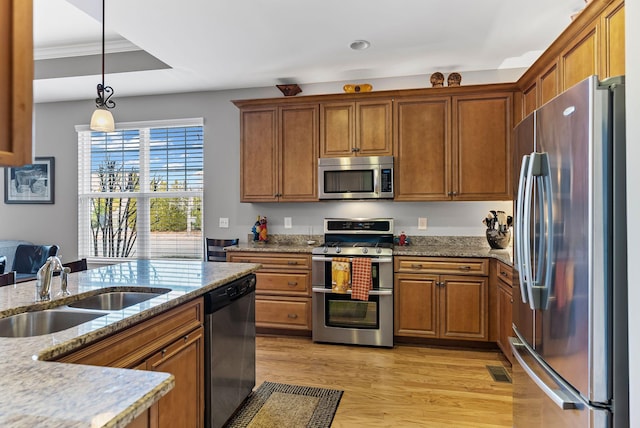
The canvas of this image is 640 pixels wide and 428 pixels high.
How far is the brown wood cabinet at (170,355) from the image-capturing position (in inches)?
52.3

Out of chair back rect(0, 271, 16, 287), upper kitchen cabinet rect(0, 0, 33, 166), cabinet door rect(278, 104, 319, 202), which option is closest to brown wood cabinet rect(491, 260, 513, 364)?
cabinet door rect(278, 104, 319, 202)

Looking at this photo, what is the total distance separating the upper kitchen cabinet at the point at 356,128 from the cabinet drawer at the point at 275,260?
1092 mm

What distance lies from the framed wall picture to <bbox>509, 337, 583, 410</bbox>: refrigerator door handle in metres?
5.53

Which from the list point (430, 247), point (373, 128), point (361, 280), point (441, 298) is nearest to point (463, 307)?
point (441, 298)

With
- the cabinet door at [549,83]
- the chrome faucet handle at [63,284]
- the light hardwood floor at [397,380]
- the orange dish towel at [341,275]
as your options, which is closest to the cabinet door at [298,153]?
the orange dish towel at [341,275]

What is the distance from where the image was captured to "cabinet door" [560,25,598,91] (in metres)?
2.11

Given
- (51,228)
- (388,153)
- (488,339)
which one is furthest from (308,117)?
(51,228)

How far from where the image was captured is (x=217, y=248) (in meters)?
4.12

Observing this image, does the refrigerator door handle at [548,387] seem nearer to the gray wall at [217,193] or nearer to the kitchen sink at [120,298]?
the kitchen sink at [120,298]

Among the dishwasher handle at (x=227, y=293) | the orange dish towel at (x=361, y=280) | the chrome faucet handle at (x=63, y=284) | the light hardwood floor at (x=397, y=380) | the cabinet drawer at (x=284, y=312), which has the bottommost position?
the light hardwood floor at (x=397, y=380)

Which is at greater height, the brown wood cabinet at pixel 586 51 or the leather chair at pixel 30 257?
the brown wood cabinet at pixel 586 51

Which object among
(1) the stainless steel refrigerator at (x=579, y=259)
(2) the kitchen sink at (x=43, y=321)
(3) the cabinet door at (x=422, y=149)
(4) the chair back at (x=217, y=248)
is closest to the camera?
(1) the stainless steel refrigerator at (x=579, y=259)

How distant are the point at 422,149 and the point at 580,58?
1559mm

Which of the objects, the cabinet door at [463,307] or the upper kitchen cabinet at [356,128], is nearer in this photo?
the cabinet door at [463,307]
